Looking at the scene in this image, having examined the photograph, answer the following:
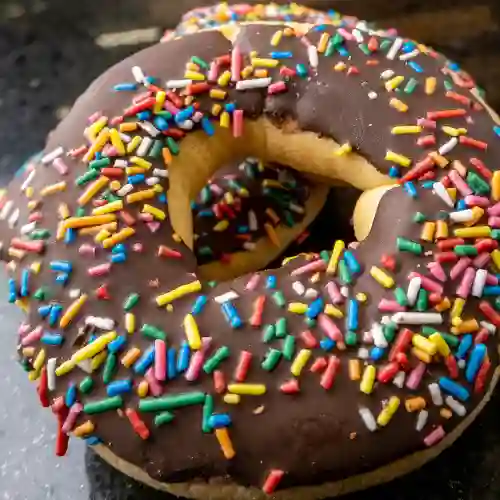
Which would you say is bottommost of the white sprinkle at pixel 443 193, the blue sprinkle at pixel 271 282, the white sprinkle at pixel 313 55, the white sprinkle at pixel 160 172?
the blue sprinkle at pixel 271 282

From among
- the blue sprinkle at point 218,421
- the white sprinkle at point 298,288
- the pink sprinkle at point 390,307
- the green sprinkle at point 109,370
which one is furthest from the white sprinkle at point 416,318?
the green sprinkle at point 109,370

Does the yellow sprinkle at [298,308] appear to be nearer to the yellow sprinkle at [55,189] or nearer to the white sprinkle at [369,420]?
the white sprinkle at [369,420]

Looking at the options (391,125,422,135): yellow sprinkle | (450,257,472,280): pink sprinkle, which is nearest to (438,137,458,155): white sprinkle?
(391,125,422,135): yellow sprinkle

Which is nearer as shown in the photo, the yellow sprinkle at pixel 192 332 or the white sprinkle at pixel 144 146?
the yellow sprinkle at pixel 192 332

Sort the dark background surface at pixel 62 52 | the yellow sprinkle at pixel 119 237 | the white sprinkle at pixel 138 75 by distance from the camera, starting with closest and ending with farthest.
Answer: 1. the yellow sprinkle at pixel 119 237
2. the white sprinkle at pixel 138 75
3. the dark background surface at pixel 62 52

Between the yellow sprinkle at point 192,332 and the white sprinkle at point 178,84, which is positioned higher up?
the white sprinkle at point 178,84

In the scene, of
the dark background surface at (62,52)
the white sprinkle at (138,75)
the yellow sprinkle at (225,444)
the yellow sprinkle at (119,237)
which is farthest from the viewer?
the dark background surface at (62,52)

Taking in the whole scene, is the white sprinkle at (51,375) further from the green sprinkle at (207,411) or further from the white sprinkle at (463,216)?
the white sprinkle at (463,216)

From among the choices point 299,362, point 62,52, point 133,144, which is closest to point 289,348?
point 299,362
